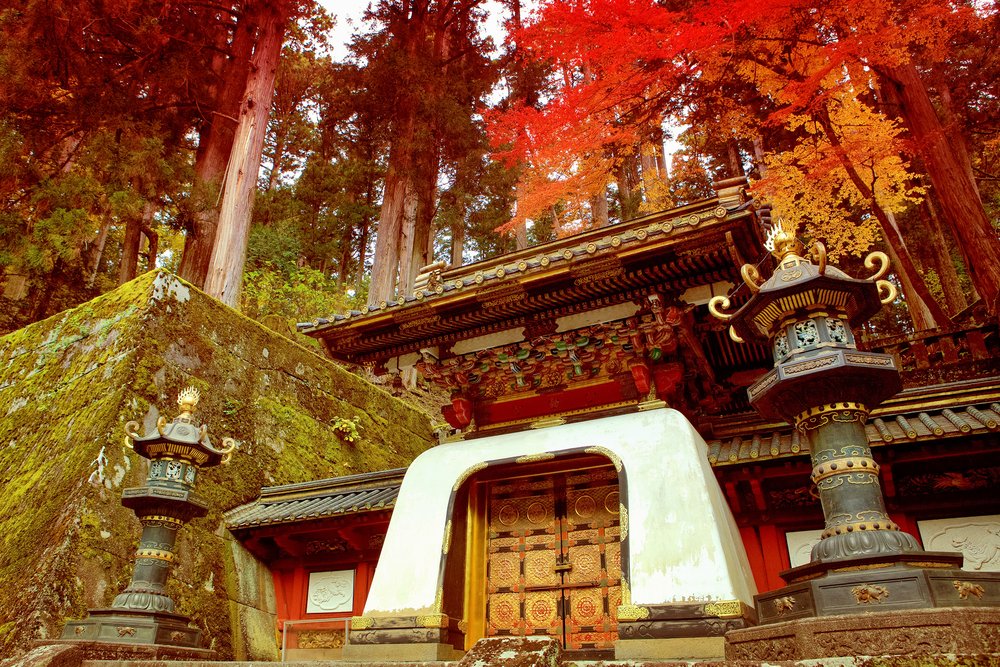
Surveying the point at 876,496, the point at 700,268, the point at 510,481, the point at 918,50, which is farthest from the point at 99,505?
the point at 918,50

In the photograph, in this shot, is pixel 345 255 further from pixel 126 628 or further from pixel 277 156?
pixel 126 628

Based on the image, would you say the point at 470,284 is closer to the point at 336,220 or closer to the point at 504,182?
the point at 504,182

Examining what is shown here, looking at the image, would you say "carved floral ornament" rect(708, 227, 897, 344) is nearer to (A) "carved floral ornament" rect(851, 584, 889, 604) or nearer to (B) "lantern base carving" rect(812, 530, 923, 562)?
(B) "lantern base carving" rect(812, 530, 923, 562)

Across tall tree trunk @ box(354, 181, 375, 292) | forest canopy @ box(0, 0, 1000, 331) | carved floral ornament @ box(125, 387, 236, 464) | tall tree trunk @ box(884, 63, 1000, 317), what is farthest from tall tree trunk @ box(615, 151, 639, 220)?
carved floral ornament @ box(125, 387, 236, 464)

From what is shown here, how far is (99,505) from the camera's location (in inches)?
300

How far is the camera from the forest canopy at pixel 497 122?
1165cm

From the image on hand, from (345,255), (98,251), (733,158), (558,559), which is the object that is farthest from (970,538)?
(345,255)

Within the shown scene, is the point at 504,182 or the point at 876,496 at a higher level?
the point at 504,182

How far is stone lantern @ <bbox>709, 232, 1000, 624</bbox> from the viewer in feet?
Result: 11.5

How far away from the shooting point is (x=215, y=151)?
1426cm

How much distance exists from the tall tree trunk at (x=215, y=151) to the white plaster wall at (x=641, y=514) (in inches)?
322

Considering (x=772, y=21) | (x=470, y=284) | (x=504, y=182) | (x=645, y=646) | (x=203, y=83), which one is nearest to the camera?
(x=645, y=646)

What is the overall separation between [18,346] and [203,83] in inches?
279

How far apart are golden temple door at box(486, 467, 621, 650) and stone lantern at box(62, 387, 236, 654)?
3.16m
